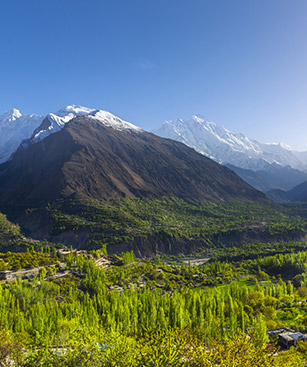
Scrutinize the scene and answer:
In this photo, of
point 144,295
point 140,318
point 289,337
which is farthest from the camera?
point 144,295

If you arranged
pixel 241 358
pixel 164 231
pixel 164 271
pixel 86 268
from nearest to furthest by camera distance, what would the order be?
pixel 241 358, pixel 86 268, pixel 164 271, pixel 164 231

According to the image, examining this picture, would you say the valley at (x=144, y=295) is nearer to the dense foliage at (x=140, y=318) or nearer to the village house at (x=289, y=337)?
the dense foliage at (x=140, y=318)

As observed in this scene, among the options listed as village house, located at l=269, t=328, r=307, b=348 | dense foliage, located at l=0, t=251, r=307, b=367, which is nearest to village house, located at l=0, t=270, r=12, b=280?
dense foliage, located at l=0, t=251, r=307, b=367

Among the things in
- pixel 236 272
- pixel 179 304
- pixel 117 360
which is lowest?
pixel 236 272

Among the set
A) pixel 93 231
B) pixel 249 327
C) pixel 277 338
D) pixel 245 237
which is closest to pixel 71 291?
pixel 249 327

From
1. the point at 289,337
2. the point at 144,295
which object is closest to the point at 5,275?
the point at 144,295

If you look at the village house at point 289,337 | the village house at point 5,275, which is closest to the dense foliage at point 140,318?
the village house at point 289,337

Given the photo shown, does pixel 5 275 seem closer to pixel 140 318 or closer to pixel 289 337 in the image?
pixel 140 318

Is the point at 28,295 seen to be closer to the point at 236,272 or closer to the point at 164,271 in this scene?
the point at 164,271

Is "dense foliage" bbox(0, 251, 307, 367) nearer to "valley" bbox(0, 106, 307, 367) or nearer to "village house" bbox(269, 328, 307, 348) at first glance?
"valley" bbox(0, 106, 307, 367)

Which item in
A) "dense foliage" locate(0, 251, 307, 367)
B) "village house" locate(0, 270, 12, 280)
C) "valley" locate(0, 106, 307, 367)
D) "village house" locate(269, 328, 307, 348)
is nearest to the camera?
"dense foliage" locate(0, 251, 307, 367)

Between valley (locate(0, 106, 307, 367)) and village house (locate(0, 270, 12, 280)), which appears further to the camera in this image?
village house (locate(0, 270, 12, 280))
